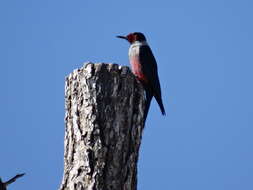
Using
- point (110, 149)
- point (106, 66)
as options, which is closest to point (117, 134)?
point (110, 149)

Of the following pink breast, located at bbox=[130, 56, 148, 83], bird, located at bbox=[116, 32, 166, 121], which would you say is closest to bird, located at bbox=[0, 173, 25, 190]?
bird, located at bbox=[116, 32, 166, 121]

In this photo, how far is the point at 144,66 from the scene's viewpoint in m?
7.18

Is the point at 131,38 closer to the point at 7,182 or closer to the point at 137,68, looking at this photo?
the point at 137,68

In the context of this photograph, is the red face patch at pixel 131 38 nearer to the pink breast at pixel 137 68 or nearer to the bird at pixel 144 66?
the bird at pixel 144 66

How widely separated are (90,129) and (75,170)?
1.20ft

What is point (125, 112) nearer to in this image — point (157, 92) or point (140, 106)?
point (140, 106)

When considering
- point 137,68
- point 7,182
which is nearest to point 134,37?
point 137,68

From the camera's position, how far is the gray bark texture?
369 centimetres

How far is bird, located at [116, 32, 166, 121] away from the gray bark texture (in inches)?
78.4

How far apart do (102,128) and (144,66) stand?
11.6ft

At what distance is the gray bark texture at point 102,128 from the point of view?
3.69m

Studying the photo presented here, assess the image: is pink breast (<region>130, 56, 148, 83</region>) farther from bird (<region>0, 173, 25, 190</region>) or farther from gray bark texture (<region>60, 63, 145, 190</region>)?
bird (<region>0, 173, 25, 190</region>)

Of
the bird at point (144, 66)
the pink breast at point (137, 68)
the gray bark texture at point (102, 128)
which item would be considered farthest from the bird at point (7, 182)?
the pink breast at point (137, 68)

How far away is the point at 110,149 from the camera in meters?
3.70
